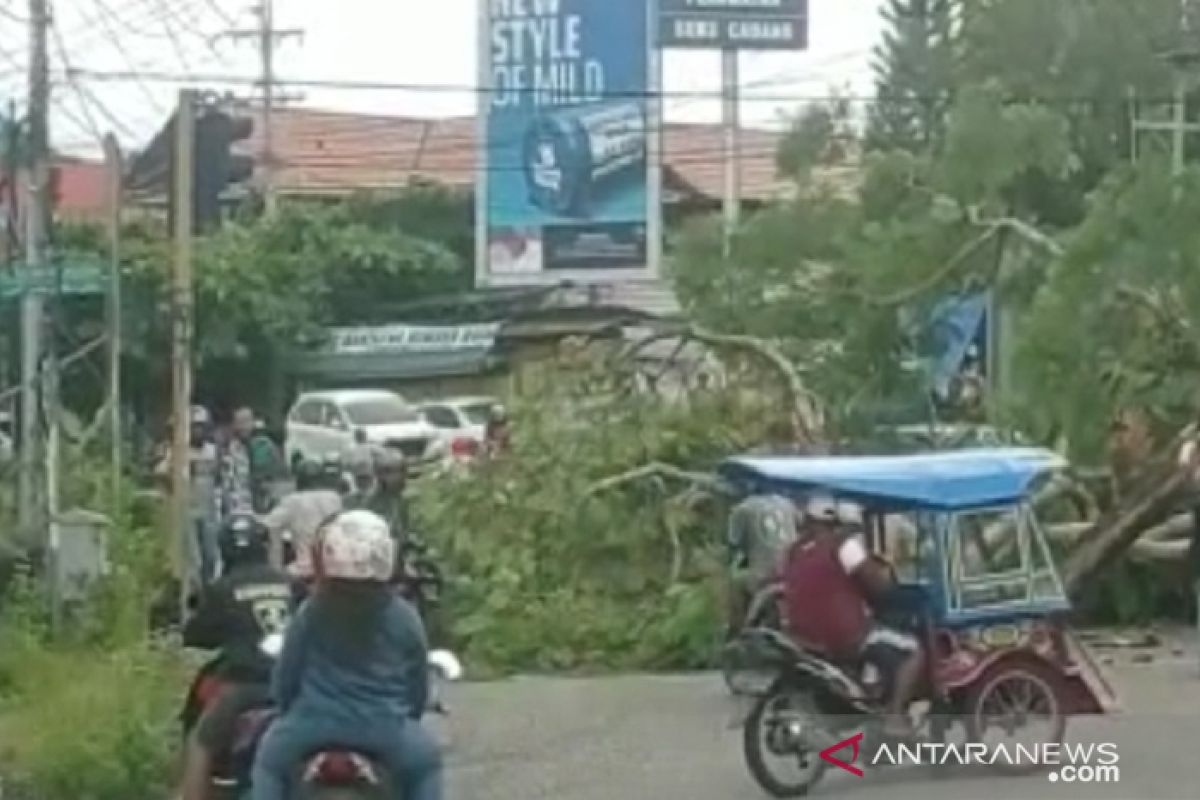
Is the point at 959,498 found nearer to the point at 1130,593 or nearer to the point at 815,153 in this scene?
the point at 1130,593

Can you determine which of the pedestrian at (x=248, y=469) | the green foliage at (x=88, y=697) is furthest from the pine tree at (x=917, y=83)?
the green foliage at (x=88, y=697)

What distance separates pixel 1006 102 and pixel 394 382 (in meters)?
31.6

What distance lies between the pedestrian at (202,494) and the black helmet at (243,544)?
7.52 metres

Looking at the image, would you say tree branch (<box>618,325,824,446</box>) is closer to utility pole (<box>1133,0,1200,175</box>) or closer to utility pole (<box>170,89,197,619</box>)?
utility pole (<box>170,89,197,619</box>)

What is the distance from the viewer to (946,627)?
13922 millimetres

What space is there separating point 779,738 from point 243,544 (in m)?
3.38

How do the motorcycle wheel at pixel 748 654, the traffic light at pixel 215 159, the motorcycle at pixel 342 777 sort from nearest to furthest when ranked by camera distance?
the motorcycle at pixel 342 777, the motorcycle wheel at pixel 748 654, the traffic light at pixel 215 159

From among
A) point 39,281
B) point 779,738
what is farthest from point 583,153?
point 779,738

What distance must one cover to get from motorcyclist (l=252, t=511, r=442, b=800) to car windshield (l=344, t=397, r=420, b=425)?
3874 cm

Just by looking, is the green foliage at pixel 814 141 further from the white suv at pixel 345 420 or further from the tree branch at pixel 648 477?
the white suv at pixel 345 420

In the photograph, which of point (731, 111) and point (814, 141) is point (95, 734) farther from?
point (731, 111)

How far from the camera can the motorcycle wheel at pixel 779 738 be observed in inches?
522

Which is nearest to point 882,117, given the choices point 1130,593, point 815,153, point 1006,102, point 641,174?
point 641,174

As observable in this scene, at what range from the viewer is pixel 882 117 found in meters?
39.5
